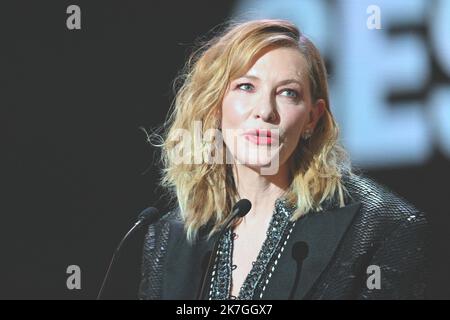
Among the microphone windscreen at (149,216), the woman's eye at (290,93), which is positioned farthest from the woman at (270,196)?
the microphone windscreen at (149,216)

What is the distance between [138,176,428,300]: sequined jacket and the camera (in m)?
2.48

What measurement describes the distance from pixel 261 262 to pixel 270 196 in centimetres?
24

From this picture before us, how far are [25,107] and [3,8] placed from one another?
40cm

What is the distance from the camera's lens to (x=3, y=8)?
3064 mm

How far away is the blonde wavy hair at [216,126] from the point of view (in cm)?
264

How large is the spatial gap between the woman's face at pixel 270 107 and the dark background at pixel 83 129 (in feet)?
1.09

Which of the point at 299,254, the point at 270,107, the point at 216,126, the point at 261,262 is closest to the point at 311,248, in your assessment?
the point at 299,254

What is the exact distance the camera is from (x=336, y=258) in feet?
8.21

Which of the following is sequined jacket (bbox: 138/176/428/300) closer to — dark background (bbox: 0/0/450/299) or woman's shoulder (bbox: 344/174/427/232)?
woman's shoulder (bbox: 344/174/427/232)

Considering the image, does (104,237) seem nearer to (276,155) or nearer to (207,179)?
(207,179)

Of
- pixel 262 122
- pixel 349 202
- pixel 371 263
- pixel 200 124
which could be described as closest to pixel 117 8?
pixel 200 124

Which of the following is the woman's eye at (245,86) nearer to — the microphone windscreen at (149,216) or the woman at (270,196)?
the woman at (270,196)
